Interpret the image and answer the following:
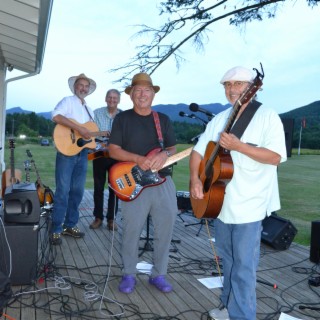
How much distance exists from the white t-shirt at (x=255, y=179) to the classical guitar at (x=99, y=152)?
9.15 feet

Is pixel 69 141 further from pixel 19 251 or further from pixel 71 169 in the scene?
pixel 19 251

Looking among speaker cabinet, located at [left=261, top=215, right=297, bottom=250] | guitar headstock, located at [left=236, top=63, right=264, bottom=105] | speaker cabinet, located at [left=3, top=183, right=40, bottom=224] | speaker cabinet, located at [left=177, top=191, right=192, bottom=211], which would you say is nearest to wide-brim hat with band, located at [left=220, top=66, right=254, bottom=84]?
guitar headstock, located at [left=236, top=63, right=264, bottom=105]

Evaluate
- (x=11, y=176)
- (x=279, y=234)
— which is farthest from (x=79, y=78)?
(x=279, y=234)

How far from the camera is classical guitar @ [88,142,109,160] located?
4949mm

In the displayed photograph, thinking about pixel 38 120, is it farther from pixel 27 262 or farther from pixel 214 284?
pixel 214 284

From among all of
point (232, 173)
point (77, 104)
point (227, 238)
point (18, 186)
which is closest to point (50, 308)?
point (18, 186)

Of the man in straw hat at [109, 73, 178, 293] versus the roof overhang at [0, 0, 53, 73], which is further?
the roof overhang at [0, 0, 53, 73]

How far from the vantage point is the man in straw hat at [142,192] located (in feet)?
10.6

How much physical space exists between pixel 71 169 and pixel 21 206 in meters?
1.38

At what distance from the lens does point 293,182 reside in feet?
46.5

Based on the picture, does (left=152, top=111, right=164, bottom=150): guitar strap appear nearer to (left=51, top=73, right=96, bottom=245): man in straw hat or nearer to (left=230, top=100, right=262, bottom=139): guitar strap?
(left=230, top=100, right=262, bottom=139): guitar strap

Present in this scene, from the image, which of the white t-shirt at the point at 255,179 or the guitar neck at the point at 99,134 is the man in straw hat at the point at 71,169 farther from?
the white t-shirt at the point at 255,179

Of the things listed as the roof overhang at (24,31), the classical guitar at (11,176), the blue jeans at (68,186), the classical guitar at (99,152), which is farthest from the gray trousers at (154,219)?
the classical guitar at (11,176)

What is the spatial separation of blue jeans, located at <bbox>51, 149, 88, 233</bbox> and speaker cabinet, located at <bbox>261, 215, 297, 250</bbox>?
2.51m
